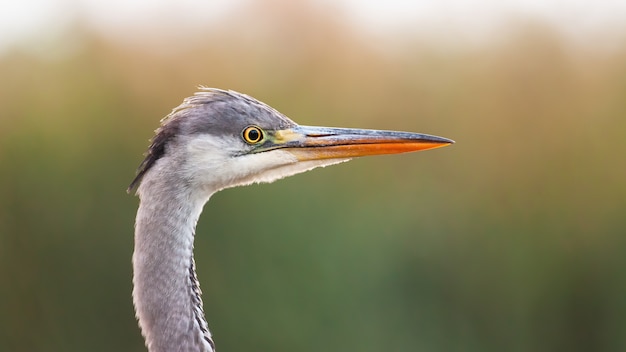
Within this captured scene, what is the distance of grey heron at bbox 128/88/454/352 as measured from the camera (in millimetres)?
2797

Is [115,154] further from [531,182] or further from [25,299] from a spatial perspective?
[531,182]

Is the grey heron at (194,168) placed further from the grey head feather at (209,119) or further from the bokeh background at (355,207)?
the bokeh background at (355,207)

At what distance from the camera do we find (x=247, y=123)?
3.08 metres

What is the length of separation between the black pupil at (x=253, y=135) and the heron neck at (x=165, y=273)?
14.4 inches

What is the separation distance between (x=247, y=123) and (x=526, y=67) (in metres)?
5.04

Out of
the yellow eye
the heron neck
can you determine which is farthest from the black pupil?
the heron neck

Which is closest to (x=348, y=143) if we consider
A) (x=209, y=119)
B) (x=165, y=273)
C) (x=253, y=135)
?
(x=253, y=135)

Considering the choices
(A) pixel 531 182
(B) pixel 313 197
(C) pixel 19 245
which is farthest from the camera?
(A) pixel 531 182

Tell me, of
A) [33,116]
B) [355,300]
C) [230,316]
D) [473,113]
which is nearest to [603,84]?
[473,113]

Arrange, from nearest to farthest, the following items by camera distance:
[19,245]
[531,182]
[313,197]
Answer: [19,245]
[313,197]
[531,182]

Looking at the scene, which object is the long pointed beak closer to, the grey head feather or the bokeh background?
the grey head feather

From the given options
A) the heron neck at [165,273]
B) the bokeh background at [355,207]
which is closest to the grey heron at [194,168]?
the heron neck at [165,273]

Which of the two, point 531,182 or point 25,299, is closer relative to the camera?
point 25,299

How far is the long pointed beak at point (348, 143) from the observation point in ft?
10.4
